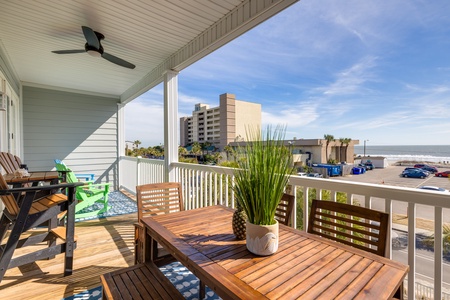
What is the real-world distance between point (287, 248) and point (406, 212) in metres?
0.91

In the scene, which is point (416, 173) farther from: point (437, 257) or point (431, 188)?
point (437, 257)

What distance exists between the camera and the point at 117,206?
15.5ft

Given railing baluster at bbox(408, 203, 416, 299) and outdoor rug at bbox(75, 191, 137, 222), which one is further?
outdoor rug at bbox(75, 191, 137, 222)

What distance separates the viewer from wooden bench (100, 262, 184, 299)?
1.15 m

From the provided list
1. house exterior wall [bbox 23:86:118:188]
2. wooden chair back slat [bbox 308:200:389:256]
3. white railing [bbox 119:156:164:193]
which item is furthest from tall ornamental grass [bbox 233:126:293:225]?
house exterior wall [bbox 23:86:118:188]

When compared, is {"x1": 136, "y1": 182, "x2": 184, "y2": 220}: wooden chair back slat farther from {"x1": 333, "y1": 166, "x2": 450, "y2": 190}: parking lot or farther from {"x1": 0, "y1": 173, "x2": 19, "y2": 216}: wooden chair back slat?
{"x1": 333, "y1": 166, "x2": 450, "y2": 190}: parking lot

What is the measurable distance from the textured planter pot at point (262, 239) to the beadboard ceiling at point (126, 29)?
194cm

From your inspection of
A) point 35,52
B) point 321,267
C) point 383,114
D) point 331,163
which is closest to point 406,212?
point 321,267

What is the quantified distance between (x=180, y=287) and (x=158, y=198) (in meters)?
0.82

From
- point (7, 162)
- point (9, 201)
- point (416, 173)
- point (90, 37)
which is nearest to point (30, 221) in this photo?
point (9, 201)

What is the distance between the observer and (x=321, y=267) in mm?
965

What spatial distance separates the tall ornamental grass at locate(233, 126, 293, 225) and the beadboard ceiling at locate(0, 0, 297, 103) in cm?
157

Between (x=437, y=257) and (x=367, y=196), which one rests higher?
(x=367, y=196)

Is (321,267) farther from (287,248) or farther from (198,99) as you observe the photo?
(198,99)
